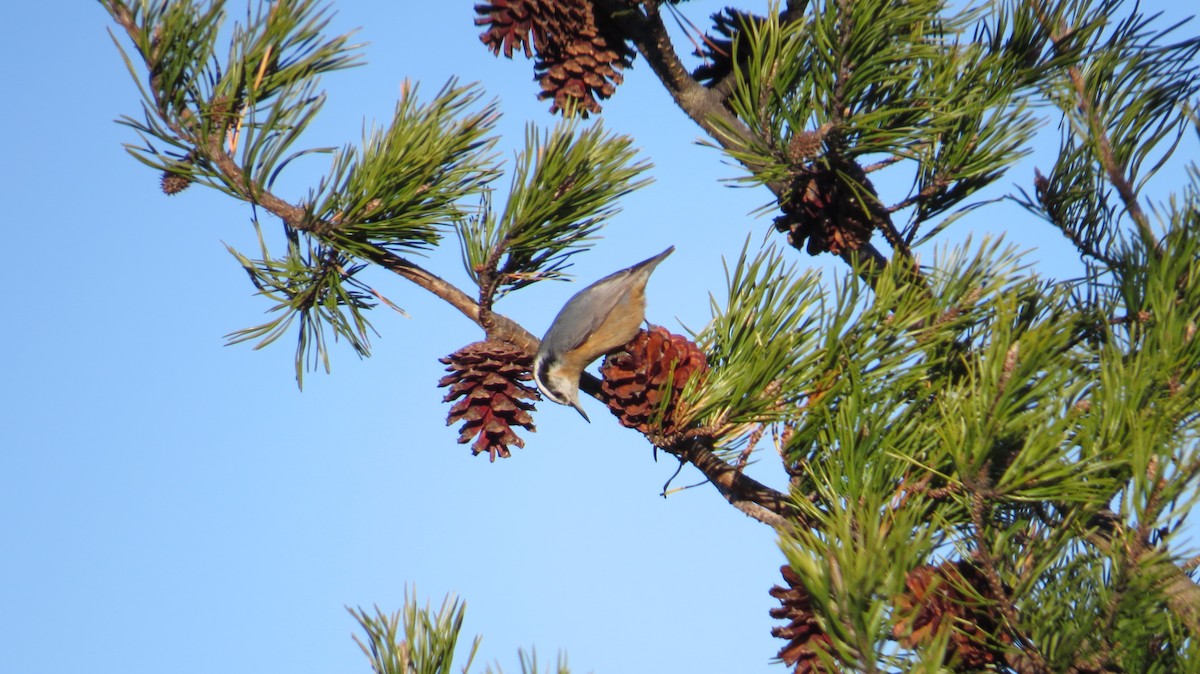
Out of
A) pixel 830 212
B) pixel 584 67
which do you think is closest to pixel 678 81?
pixel 584 67

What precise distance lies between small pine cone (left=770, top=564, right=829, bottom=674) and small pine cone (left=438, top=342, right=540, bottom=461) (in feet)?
1.97

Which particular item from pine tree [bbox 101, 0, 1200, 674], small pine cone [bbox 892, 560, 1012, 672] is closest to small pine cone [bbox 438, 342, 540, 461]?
pine tree [bbox 101, 0, 1200, 674]

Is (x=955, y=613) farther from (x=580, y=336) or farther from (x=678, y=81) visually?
(x=678, y=81)

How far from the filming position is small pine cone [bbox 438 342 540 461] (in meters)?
1.75

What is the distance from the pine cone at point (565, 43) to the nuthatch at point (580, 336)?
0.37 metres

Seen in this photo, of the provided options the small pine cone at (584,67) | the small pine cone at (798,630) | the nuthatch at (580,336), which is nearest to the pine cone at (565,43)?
the small pine cone at (584,67)

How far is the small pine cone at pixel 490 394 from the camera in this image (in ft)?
5.76

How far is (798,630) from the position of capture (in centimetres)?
131

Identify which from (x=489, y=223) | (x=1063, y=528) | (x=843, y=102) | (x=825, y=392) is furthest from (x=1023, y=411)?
(x=489, y=223)

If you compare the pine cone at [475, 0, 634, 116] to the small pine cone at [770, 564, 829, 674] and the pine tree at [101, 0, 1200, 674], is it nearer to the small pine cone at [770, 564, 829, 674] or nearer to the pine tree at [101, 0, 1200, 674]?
the pine tree at [101, 0, 1200, 674]

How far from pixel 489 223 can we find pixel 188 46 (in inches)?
21.1

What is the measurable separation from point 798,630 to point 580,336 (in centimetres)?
72

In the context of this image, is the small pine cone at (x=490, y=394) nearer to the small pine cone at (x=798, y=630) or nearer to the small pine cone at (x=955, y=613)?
the small pine cone at (x=798, y=630)

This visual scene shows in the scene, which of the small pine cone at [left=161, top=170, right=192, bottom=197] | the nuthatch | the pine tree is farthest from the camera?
the nuthatch
